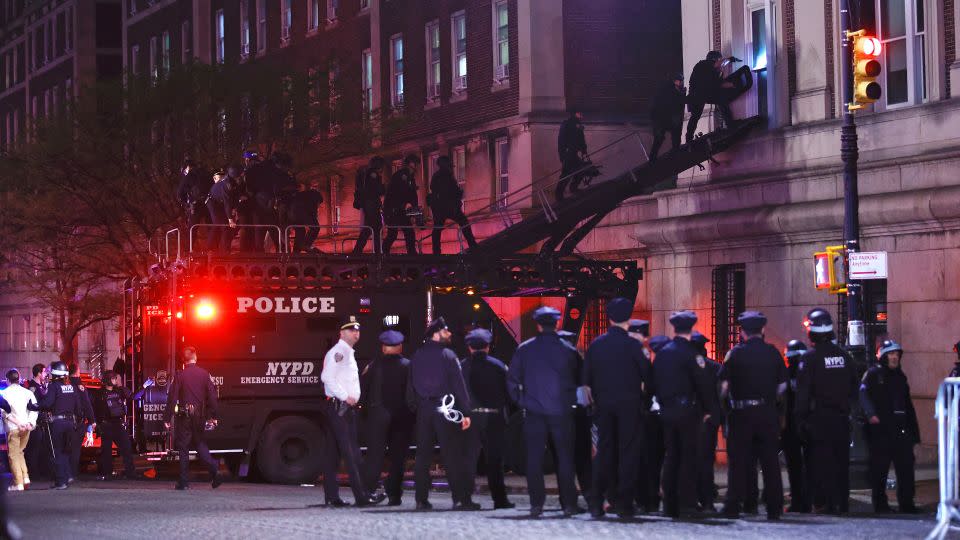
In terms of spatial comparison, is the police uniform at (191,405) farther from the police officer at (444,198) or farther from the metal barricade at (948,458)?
the metal barricade at (948,458)

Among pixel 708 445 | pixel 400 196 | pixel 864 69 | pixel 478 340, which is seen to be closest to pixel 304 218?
pixel 400 196

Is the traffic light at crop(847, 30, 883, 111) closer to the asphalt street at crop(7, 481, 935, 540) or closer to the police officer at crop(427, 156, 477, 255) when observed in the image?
the asphalt street at crop(7, 481, 935, 540)

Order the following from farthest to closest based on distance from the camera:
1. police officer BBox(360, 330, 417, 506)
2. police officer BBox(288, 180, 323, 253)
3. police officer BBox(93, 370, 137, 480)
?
police officer BBox(288, 180, 323, 253) → police officer BBox(93, 370, 137, 480) → police officer BBox(360, 330, 417, 506)

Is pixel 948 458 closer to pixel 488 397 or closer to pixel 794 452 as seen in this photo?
pixel 794 452

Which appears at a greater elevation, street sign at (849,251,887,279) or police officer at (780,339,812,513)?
street sign at (849,251,887,279)

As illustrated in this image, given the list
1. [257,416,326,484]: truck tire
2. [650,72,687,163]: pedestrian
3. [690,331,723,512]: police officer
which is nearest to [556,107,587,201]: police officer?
[650,72,687,163]: pedestrian

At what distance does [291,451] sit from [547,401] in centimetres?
950

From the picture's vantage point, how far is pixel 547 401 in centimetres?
1634

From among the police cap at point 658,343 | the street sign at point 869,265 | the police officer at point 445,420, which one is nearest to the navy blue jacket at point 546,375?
the police cap at point 658,343

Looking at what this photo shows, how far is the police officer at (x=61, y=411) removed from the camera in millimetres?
24672

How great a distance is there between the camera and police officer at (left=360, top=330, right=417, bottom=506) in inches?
720

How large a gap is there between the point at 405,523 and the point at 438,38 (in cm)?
2910

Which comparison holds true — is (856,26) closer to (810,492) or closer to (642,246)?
(642,246)

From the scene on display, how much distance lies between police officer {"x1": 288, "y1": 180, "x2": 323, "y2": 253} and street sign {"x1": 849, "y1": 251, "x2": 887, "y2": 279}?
30.5 feet
